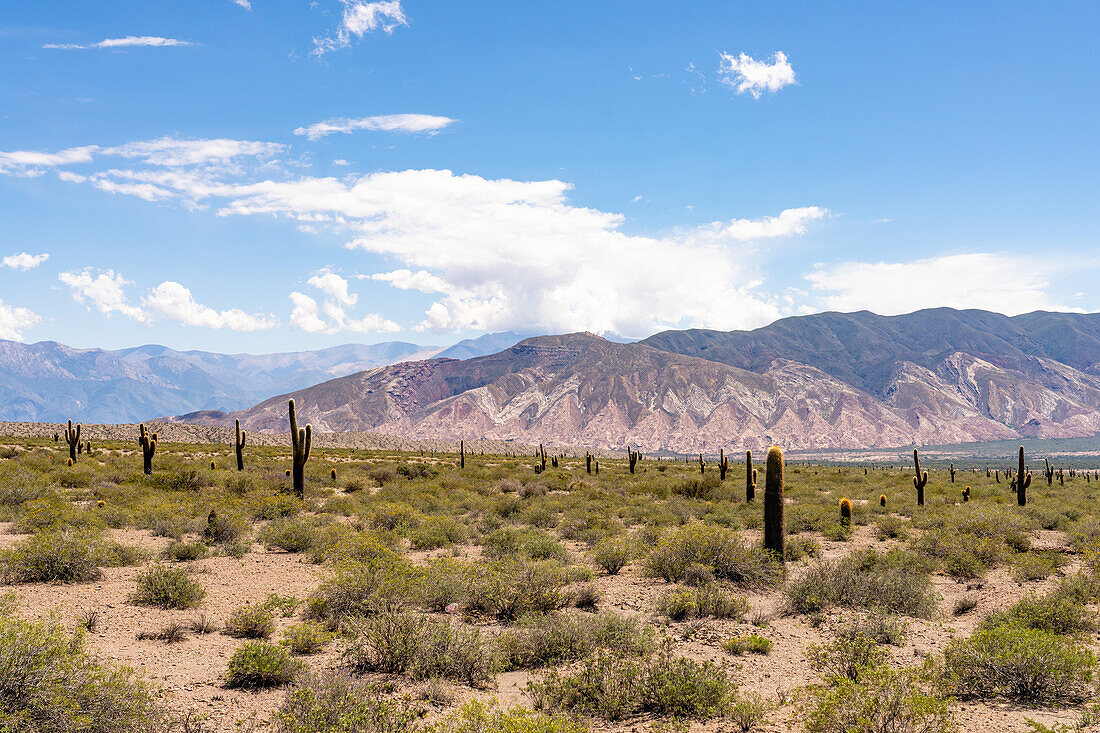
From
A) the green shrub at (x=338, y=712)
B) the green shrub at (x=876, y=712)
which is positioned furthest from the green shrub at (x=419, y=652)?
the green shrub at (x=876, y=712)

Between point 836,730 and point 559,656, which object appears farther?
point 559,656

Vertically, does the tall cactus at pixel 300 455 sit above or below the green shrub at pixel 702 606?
above

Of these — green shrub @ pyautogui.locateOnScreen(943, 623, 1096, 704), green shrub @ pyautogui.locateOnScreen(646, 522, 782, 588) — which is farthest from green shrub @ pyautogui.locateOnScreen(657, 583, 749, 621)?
green shrub @ pyautogui.locateOnScreen(943, 623, 1096, 704)

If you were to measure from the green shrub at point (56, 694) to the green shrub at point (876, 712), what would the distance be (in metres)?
6.99

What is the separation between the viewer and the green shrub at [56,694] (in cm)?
550

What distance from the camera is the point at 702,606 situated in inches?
433

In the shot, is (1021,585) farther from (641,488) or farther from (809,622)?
(641,488)

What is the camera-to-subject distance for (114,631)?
9125 mm

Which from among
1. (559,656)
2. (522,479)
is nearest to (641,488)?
(522,479)

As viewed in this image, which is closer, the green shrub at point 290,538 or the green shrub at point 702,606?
the green shrub at point 702,606

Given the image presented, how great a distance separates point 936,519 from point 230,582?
2203 cm

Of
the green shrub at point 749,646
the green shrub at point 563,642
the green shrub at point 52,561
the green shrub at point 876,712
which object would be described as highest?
the green shrub at point 52,561

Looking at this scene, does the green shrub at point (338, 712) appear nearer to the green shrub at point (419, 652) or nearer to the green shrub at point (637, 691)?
the green shrub at point (419, 652)

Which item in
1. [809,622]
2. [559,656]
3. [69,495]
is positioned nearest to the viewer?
[559,656]
